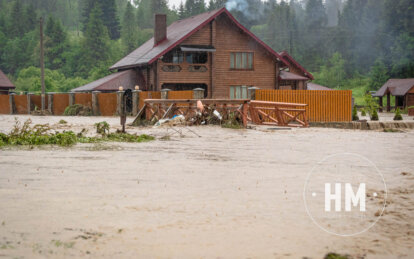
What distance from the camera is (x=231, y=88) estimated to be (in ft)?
131

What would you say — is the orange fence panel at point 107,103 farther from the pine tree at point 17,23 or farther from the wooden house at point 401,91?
the pine tree at point 17,23

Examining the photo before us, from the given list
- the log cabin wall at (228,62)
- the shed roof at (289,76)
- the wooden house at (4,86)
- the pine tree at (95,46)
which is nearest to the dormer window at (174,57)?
the log cabin wall at (228,62)

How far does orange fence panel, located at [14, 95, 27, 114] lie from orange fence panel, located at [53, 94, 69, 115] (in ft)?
12.4

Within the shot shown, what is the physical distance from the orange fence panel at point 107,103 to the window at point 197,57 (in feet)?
26.6

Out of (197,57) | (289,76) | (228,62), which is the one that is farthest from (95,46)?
(228,62)

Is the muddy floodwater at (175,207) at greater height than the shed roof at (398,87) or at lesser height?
lesser

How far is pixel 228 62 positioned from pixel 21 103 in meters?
15.6

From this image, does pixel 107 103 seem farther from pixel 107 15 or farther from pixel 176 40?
pixel 107 15

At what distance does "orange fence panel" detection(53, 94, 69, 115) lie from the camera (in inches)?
1460

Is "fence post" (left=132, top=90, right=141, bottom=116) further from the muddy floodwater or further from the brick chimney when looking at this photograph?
the muddy floodwater

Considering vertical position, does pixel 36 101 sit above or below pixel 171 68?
below

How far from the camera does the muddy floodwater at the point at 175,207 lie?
5.00 meters

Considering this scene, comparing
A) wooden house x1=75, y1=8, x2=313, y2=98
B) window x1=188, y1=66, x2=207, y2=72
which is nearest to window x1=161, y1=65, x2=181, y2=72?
wooden house x1=75, y1=8, x2=313, y2=98

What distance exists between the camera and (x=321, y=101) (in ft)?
85.6
